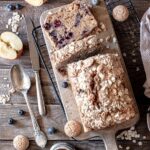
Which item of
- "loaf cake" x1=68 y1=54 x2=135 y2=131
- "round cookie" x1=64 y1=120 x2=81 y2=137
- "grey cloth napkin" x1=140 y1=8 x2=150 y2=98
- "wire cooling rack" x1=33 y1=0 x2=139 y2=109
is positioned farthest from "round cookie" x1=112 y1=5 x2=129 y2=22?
"round cookie" x1=64 y1=120 x2=81 y2=137

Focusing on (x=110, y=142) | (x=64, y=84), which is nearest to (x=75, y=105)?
(x=64, y=84)

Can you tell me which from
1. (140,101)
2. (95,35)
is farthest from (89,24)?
(140,101)

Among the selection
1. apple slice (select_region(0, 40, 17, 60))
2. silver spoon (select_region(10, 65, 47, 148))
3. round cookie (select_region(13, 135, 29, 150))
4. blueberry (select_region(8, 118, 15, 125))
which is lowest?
round cookie (select_region(13, 135, 29, 150))

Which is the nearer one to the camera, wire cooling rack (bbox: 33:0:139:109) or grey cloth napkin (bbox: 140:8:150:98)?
grey cloth napkin (bbox: 140:8:150:98)

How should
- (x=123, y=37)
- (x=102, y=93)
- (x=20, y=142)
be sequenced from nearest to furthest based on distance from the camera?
(x=102, y=93), (x=20, y=142), (x=123, y=37)

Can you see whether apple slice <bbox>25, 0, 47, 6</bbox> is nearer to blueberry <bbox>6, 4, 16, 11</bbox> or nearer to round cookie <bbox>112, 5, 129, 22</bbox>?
blueberry <bbox>6, 4, 16, 11</bbox>

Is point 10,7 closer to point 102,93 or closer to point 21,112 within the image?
point 21,112
